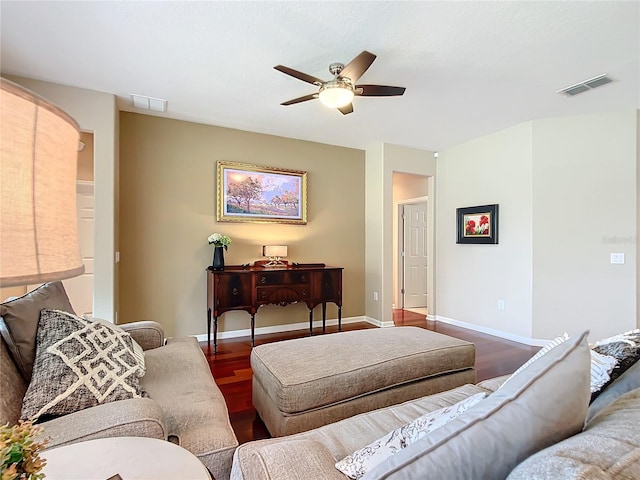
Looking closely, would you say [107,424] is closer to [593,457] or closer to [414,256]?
[593,457]

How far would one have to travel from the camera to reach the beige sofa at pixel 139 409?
0.98m

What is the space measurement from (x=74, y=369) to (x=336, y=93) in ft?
7.46

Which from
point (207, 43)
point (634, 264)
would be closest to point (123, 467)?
point (207, 43)

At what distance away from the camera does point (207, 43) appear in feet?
7.47

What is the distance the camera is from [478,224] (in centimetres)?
432

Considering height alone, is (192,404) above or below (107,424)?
below

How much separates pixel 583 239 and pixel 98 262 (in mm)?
4949

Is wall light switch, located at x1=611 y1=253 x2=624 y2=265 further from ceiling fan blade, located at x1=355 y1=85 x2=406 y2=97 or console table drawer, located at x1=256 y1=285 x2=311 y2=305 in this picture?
console table drawer, located at x1=256 y1=285 x2=311 y2=305

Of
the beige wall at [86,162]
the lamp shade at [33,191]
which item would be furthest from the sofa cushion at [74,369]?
the beige wall at [86,162]

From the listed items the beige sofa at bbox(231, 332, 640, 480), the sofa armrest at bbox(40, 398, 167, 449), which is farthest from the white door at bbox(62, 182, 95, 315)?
the beige sofa at bbox(231, 332, 640, 480)

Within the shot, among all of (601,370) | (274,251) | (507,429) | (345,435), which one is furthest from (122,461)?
(274,251)

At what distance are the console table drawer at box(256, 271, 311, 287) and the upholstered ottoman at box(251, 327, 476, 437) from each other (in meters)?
1.62

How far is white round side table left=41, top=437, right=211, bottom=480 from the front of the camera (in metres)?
0.76

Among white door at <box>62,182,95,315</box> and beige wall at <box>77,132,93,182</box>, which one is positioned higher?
beige wall at <box>77,132,93,182</box>
